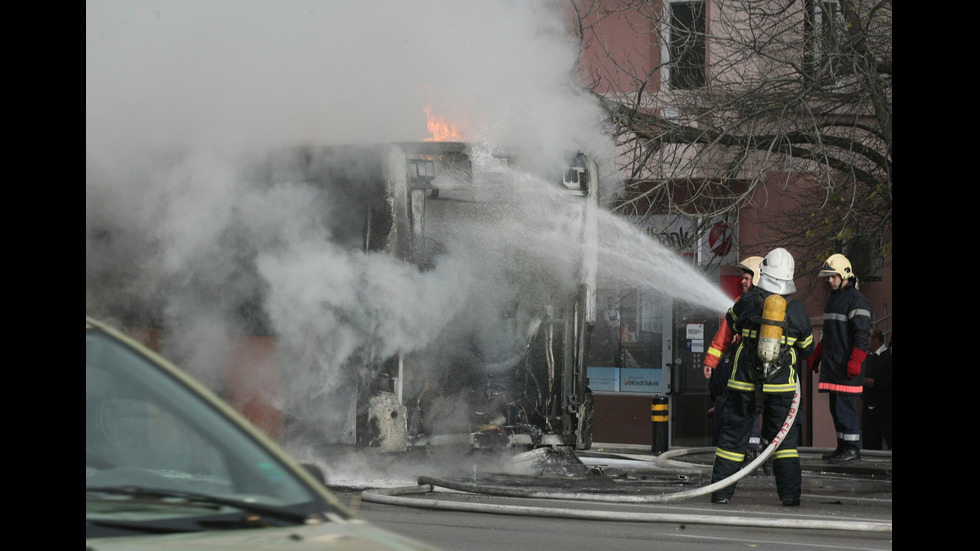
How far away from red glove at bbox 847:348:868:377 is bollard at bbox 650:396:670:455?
2.93 metres

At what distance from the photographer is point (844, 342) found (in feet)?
31.3

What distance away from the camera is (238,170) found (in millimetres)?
7734

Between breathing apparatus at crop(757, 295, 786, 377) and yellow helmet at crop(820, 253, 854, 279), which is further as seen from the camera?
yellow helmet at crop(820, 253, 854, 279)

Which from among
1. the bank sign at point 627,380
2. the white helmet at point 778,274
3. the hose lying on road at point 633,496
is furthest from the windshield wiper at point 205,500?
the bank sign at point 627,380

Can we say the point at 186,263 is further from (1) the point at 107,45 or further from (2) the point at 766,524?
(2) the point at 766,524

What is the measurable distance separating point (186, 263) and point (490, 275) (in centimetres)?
213

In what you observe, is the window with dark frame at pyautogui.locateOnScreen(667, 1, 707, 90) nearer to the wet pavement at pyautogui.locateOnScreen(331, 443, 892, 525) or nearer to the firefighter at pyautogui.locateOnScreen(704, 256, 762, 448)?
the firefighter at pyautogui.locateOnScreen(704, 256, 762, 448)

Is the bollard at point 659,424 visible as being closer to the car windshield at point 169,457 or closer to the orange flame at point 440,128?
the orange flame at point 440,128

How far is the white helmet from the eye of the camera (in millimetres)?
7453

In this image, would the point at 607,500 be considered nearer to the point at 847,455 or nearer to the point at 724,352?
the point at 724,352

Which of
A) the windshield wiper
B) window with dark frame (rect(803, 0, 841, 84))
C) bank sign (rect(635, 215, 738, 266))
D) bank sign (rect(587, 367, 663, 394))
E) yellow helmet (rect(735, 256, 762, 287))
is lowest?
bank sign (rect(587, 367, 663, 394))

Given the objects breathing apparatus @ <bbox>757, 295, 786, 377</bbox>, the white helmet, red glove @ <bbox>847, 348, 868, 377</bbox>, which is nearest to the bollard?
red glove @ <bbox>847, 348, 868, 377</bbox>
